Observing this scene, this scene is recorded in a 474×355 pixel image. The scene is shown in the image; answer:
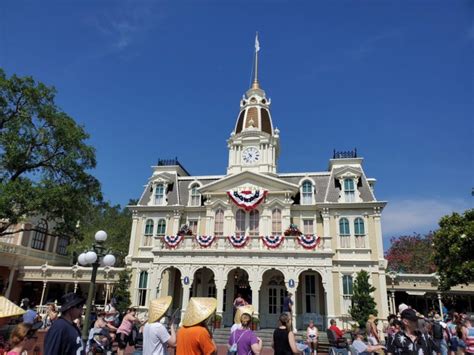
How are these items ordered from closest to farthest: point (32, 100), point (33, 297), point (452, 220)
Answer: point (32, 100) → point (452, 220) → point (33, 297)

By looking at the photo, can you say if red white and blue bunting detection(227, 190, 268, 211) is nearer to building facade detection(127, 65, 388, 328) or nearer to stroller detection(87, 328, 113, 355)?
building facade detection(127, 65, 388, 328)

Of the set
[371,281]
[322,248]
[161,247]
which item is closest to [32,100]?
[161,247]

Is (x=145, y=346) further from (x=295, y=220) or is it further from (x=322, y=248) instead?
(x=295, y=220)

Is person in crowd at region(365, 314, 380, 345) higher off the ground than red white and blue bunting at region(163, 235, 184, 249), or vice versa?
red white and blue bunting at region(163, 235, 184, 249)

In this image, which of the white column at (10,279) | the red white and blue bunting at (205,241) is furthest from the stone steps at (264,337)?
the white column at (10,279)

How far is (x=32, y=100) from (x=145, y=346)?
62.5 feet

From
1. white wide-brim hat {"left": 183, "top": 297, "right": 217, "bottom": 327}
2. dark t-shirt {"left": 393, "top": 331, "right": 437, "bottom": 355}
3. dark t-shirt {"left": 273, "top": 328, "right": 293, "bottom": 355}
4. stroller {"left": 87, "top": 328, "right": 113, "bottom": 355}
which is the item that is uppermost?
white wide-brim hat {"left": 183, "top": 297, "right": 217, "bottom": 327}

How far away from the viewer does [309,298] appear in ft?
72.5

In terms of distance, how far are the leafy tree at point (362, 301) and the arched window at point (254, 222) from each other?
7.85m

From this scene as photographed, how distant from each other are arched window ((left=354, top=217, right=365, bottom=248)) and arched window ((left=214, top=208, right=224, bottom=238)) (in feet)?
32.7

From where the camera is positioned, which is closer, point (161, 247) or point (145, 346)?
point (145, 346)

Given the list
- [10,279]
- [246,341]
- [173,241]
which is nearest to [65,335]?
[246,341]

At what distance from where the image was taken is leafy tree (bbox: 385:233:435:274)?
34.0 meters

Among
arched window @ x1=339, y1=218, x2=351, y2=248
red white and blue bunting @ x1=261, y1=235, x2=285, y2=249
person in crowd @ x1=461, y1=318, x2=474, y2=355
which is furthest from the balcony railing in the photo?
person in crowd @ x1=461, y1=318, x2=474, y2=355
